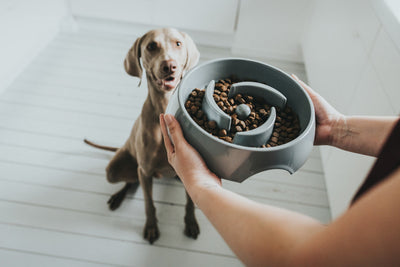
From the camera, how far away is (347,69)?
5.08ft

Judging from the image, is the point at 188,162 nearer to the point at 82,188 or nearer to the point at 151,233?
the point at 151,233

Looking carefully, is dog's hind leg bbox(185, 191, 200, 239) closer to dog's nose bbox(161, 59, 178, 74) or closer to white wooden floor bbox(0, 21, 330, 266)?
white wooden floor bbox(0, 21, 330, 266)

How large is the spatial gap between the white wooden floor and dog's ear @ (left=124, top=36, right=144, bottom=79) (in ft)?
2.17

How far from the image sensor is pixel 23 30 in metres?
2.12

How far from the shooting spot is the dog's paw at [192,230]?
138 centimetres

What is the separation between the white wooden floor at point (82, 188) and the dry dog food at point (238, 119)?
0.81m

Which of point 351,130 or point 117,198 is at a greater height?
point 351,130

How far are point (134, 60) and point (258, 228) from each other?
925mm

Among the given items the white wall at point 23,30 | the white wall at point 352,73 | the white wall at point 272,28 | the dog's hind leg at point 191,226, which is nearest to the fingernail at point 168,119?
the dog's hind leg at point 191,226

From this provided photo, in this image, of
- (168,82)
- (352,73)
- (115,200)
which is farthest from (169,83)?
(352,73)

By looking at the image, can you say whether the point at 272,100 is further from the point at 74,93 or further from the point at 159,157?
the point at 74,93

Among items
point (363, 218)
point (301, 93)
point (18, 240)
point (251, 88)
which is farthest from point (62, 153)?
point (363, 218)

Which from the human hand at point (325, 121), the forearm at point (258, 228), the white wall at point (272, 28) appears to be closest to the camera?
the forearm at point (258, 228)

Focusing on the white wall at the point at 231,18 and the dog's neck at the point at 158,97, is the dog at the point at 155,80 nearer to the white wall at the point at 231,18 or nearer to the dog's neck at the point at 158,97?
the dog's neck at the point at 158,97
